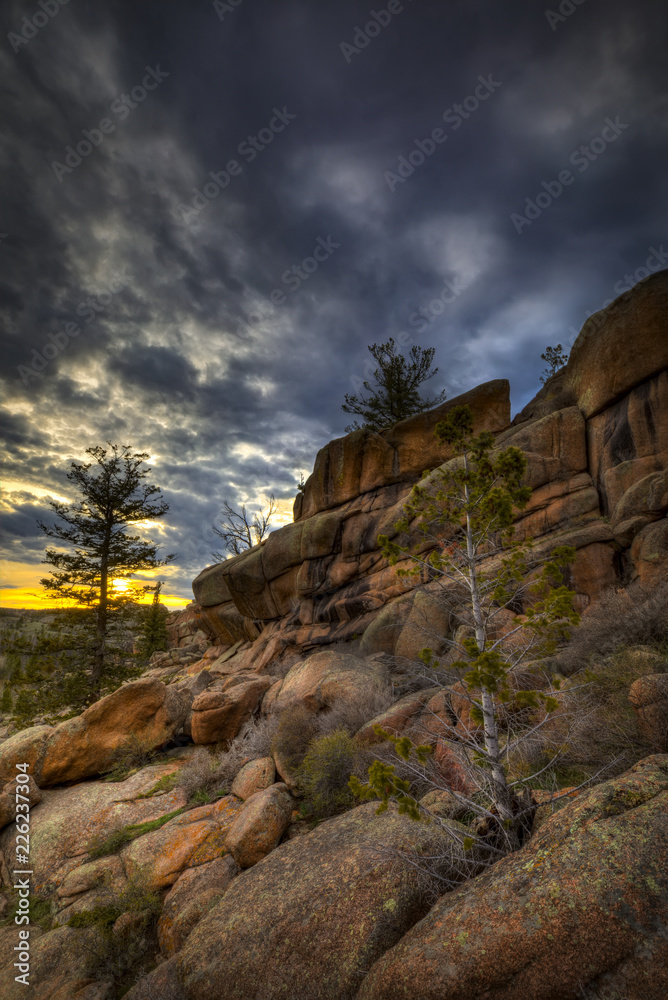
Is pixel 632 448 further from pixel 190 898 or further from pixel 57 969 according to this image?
pixel 57 969

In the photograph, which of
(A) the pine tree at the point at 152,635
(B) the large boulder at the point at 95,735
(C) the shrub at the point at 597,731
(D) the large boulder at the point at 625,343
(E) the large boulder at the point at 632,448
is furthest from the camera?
(A) the pine tree at the point at 152,635

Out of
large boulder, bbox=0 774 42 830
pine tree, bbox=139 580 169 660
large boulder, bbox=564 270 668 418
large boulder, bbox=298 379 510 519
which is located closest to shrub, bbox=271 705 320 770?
large boulder, bbox=0 774 42 830

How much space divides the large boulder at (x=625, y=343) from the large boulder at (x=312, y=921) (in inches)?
576

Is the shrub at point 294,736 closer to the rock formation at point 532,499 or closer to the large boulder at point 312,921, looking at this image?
the large boulder at point 312,921

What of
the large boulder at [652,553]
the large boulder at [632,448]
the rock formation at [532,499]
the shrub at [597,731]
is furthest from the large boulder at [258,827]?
the large boulder at [632,448]

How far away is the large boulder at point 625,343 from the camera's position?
12.7 meters

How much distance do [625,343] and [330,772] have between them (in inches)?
618

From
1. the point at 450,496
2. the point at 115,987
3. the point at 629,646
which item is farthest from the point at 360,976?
the point at 629,646

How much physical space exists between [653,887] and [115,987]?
291 inches

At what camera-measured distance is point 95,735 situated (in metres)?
11.9

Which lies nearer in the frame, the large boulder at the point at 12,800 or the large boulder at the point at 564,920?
the large boulder at the point at 564,920

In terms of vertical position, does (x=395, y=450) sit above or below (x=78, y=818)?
above

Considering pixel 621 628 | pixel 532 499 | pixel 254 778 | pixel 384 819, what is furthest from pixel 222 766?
pixel 532 499

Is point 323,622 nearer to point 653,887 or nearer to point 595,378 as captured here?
point 595,378
